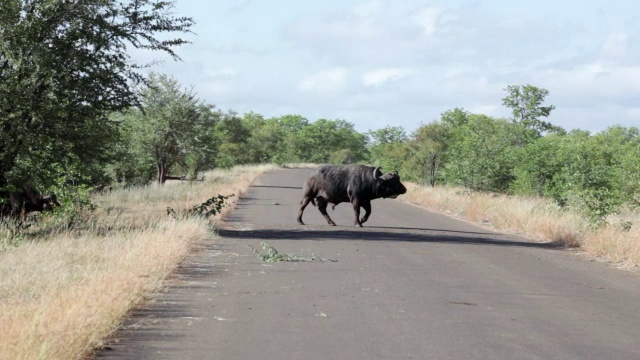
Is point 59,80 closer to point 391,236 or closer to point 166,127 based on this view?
point 391,236

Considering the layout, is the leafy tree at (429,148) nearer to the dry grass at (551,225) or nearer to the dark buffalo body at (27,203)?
the dry grass at (551,225)

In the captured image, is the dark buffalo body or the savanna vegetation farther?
the dark buffalo body

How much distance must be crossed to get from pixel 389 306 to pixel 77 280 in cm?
427

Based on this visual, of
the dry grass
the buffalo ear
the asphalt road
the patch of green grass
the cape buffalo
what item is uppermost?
the buffalo ear

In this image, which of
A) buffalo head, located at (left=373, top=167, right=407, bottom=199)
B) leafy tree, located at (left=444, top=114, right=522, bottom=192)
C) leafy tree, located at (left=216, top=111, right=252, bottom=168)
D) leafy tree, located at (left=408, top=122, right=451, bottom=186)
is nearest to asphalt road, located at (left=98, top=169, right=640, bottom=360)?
buffalo head, located at (left=373, top=167, right=407, bottom=199)

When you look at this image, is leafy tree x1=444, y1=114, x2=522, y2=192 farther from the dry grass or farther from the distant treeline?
the dry grass

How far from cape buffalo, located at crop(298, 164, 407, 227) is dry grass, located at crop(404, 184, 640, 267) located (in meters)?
3.64

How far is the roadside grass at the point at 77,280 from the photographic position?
6.80m

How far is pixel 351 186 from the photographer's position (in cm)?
2247

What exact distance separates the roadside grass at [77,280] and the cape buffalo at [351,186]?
14.2 ft

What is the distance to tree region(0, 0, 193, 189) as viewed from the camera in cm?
1748

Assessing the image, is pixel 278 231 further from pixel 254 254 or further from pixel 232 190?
pixel 232 190

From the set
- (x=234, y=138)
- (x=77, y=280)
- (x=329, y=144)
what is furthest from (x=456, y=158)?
(x=329, y=144)

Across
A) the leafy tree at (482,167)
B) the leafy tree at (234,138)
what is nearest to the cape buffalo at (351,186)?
the leafy tree at (482,167)
